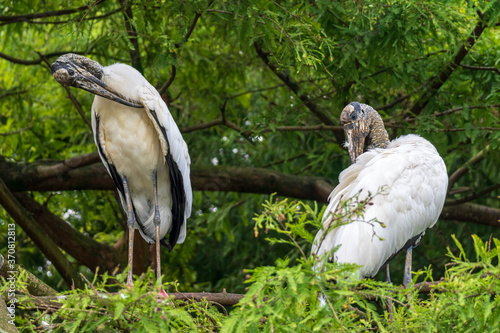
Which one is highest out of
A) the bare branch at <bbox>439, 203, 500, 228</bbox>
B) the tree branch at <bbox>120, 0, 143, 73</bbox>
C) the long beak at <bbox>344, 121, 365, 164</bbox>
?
the tree branch at <bbox>120, 0, 143, 73</bbox>

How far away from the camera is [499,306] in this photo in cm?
327

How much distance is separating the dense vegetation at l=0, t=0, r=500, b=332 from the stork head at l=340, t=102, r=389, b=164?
0.29 metres

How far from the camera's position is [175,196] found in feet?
20.1

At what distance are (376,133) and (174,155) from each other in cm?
179

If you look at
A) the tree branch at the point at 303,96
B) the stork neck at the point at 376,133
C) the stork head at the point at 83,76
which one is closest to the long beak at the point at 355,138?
the stork neck at the point at 376,133

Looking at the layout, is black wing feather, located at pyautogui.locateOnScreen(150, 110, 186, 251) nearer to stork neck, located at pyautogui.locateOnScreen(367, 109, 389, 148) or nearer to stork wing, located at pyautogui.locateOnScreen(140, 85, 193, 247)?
stork wing, located at pyautogui.locateOnScreen(140, 85, 193, 247)

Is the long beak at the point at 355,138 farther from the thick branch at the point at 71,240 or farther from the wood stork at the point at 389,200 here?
the thick branch at the point at 71,240

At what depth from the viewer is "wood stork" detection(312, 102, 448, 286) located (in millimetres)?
5188

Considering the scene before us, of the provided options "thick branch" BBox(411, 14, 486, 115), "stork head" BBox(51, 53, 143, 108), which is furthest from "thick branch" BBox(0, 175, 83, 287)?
"thick branch" BBox(411, 14, 486, 115)

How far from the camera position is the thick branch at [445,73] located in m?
6.52

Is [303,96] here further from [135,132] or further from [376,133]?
[135,132]

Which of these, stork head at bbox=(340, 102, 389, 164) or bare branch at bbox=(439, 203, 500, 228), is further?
bare branch at bbox=(439, 203, 500, 228)

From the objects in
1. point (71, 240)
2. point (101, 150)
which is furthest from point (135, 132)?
point (71, 240)

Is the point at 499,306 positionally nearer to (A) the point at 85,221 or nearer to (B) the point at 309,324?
(B) the point at 309,324
